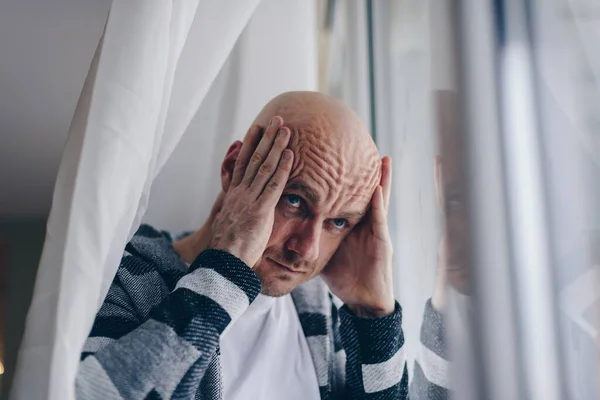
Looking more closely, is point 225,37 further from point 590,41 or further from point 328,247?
point 590,41

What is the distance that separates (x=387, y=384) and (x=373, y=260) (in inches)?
8.7

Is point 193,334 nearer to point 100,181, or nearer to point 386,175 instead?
point 100,181

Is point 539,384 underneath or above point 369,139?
underneath

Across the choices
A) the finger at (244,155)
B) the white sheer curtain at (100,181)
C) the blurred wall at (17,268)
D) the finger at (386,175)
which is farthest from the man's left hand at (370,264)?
the blurred wall at (17,268)

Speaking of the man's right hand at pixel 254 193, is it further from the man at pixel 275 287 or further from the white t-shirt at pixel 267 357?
the white t-shirt at pixel 267 357

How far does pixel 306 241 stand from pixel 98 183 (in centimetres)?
37

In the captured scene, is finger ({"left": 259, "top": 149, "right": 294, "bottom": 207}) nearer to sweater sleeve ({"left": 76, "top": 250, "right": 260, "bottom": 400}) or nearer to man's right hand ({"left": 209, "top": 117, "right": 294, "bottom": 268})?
man's right hand ({"left": 209, "top": 117, "right": 294, "bottom": 268})

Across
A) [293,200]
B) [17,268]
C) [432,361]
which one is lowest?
[17,268]

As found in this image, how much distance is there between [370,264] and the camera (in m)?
1.03

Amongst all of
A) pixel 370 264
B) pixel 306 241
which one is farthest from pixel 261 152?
pixel 370 264

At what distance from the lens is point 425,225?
0.86 meters

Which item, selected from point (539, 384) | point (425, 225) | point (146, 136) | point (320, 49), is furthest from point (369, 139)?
point (320, 49)

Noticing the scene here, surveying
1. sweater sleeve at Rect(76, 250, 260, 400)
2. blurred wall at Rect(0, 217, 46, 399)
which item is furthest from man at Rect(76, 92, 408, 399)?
blurred wall at Rect(0, 217, 46, 399)

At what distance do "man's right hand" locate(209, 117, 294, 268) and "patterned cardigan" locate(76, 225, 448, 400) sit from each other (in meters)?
0.04
